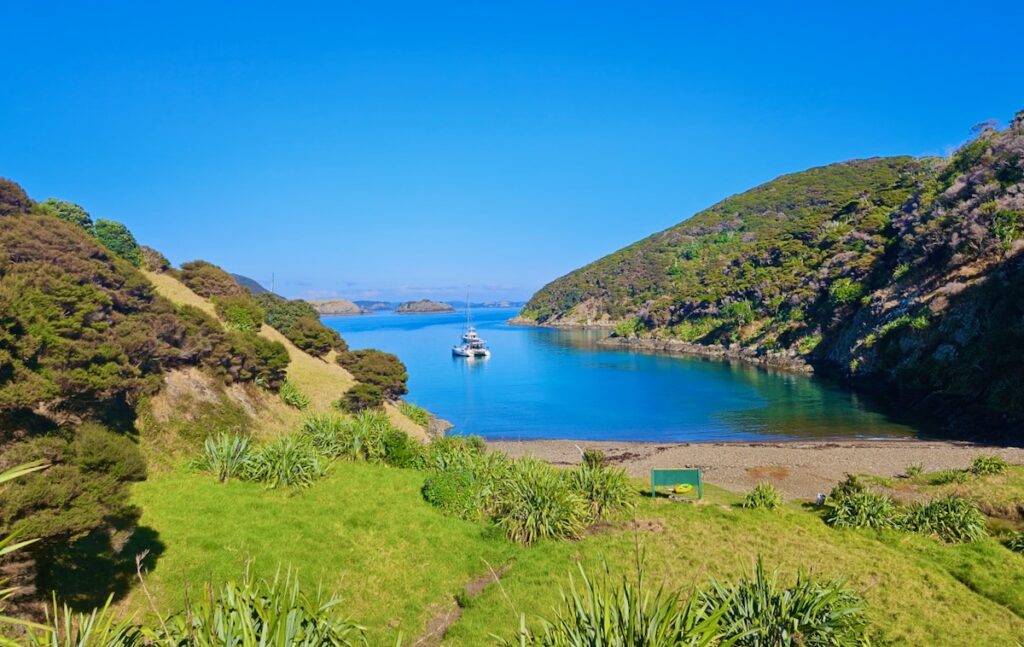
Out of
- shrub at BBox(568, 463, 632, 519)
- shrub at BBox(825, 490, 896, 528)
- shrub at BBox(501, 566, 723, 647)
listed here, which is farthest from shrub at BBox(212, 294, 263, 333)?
shrub at BBox(501, 566, 723, 647)

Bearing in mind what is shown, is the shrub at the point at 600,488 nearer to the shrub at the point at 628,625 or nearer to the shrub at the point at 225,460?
the shrub at the point at 225,460

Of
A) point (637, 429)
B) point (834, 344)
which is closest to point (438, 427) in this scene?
point (637, 429)

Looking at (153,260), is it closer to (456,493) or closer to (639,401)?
(456,493)

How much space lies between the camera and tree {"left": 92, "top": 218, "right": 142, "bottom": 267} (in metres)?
39.6

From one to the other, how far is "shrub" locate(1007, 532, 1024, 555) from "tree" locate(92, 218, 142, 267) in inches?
1864

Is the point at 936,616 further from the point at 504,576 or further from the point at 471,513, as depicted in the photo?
the point at 471,513

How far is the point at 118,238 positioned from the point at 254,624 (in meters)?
45.8

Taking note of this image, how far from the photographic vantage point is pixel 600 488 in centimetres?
1703

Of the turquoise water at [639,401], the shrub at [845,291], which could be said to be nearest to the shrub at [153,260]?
the turquoise water at [639,401]

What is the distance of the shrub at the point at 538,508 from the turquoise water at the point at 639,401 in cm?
2567

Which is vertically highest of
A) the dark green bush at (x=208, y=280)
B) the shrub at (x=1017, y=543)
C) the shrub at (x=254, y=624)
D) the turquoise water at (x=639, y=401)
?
the dark green bush at (x=208, y=280)

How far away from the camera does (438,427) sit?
4216 centimetres

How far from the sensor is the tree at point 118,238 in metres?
39.6

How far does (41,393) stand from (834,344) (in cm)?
7276
